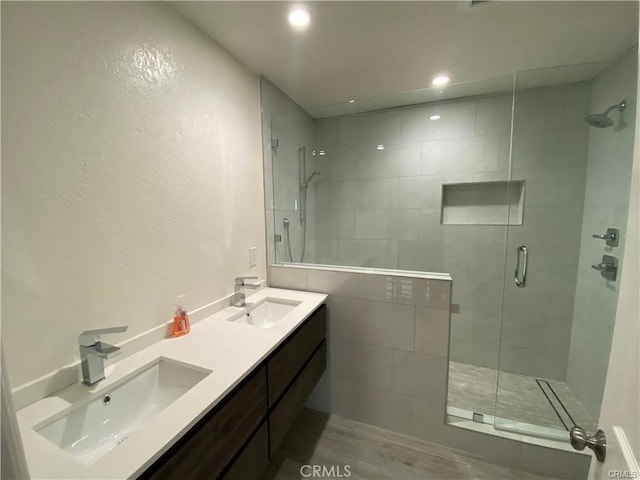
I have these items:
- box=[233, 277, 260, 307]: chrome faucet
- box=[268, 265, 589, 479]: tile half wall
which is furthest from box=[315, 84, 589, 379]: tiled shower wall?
box=[233, 277, 260, 307]: chrome faucet

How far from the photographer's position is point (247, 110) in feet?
5.86

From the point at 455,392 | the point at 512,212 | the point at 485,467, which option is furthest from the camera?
the point at 512,212

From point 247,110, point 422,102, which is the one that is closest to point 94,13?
point 247,110

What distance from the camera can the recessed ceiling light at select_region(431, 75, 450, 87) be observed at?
1901mm

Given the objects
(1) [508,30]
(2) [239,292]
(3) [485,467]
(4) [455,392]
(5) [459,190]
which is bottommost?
(3) [485,467]

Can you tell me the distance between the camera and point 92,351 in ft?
2.95

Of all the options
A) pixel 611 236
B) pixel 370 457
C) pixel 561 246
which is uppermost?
pixel 611 236

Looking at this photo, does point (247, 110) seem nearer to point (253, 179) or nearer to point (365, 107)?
point (253, 179)

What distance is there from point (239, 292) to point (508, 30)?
217 centimetres

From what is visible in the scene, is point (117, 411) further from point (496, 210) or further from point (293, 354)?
point (496, 210)

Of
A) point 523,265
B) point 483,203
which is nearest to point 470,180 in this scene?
point 483,203

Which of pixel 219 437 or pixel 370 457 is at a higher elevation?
pixel 219 437

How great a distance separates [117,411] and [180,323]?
0.40 meters

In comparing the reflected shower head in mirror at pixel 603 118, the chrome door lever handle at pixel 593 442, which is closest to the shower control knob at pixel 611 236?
the reflected shower head in mirror at pixel 603 118
